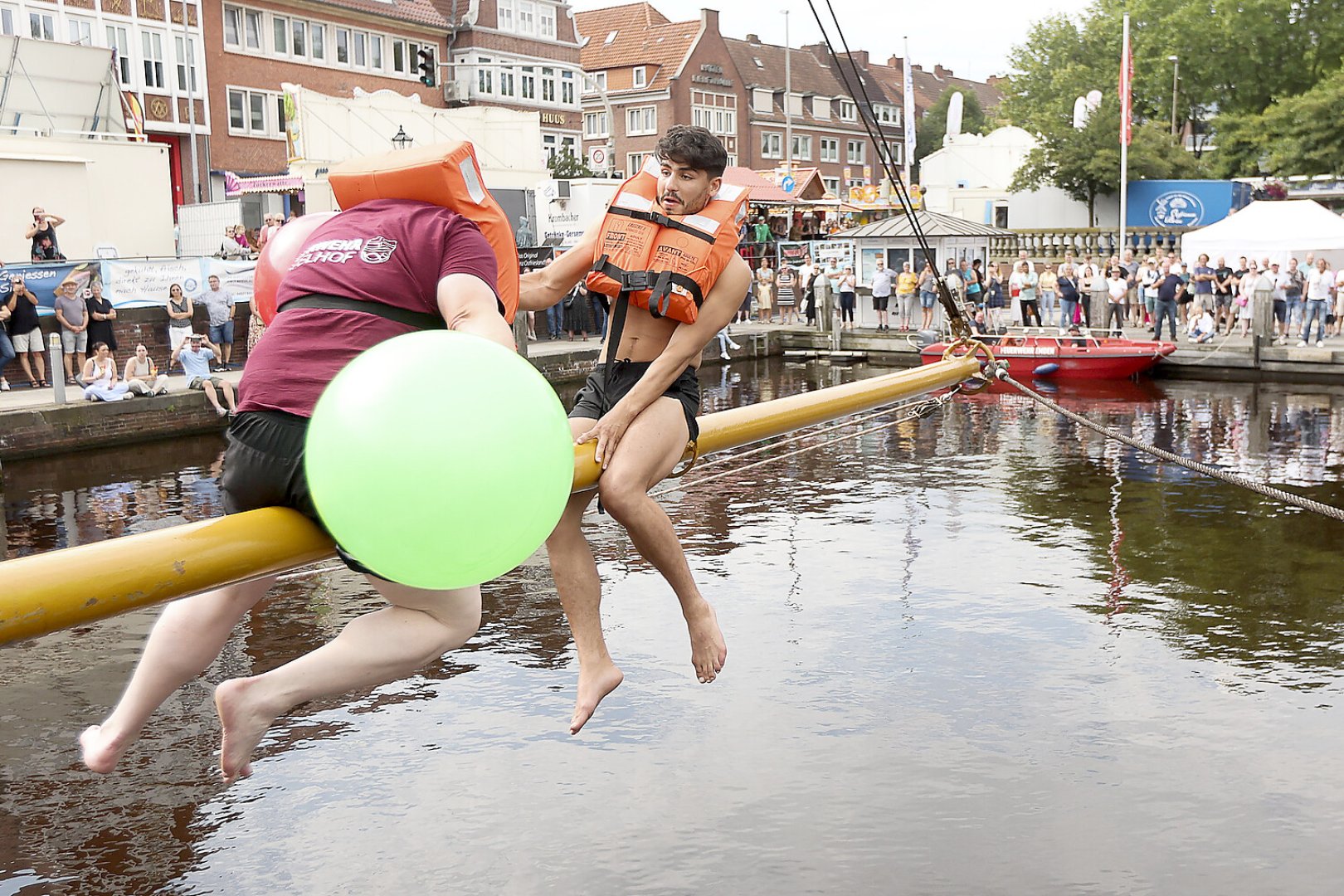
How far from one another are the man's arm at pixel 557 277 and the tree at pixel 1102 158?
55285 millimetres

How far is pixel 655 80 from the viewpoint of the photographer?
261 ft

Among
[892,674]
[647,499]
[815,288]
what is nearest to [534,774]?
[892,674]

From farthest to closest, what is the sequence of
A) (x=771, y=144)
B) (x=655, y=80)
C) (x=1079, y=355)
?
(x=771, y=144) < (x=655, y=80) < (x=1079, y=355)

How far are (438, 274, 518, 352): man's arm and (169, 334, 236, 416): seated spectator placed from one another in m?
20.3

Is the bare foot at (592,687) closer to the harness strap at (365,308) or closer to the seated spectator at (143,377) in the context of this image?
the harness strap at (365,308)

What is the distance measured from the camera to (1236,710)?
33.6 ft

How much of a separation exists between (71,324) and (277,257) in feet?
64.5

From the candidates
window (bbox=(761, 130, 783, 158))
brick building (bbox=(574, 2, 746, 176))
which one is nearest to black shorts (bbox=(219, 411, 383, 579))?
brick building (bbox=(574, 2, 746, 176))

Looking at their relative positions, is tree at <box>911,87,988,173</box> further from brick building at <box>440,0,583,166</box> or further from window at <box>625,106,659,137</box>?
brick building at <box>440,0,583,166</box>

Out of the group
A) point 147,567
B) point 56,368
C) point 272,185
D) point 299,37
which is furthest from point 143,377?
point 299,37

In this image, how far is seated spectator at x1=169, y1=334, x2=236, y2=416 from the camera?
2280 cm

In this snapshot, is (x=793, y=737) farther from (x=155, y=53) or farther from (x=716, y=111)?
(x=716, y=111)

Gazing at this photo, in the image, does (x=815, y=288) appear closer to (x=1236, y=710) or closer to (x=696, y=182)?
(x=1236, y=710)

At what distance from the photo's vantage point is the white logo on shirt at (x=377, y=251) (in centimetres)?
357
